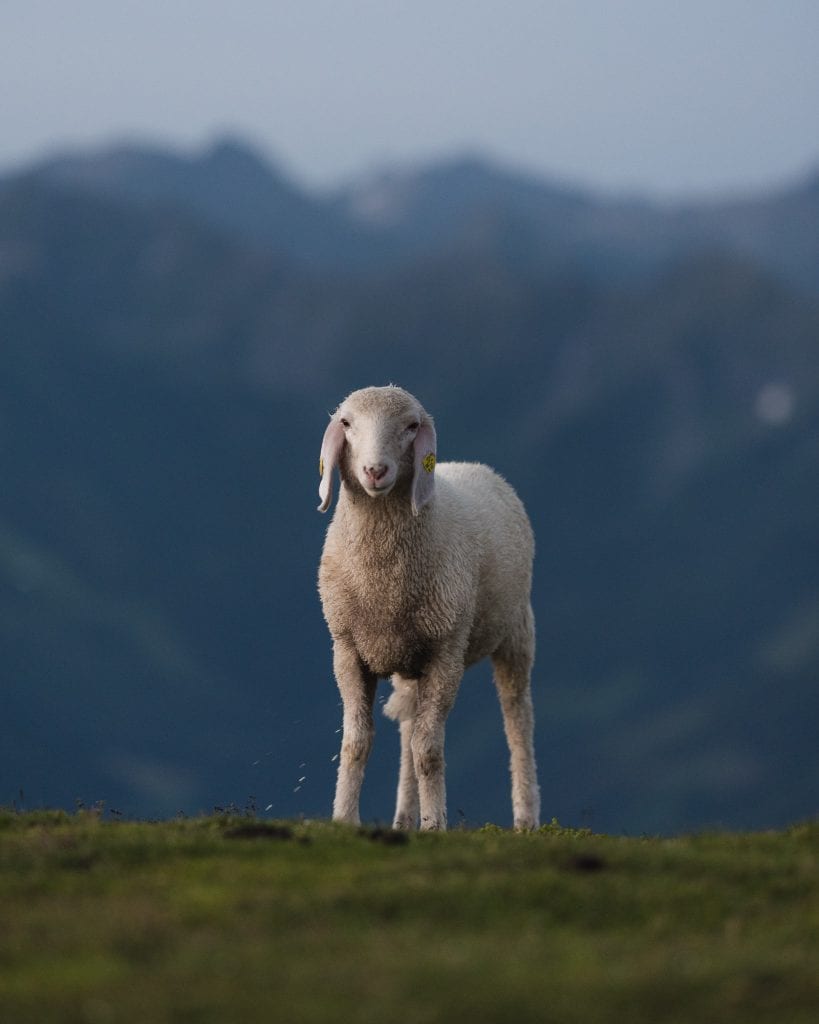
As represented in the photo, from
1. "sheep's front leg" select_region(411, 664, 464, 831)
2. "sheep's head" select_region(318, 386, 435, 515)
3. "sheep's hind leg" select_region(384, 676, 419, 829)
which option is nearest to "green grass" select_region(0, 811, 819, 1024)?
"sheep's front leg" select_region(411, 664, 464, 831)

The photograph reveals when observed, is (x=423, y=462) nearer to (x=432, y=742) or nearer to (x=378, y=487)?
(x=378, y=487)

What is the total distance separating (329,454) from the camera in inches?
544

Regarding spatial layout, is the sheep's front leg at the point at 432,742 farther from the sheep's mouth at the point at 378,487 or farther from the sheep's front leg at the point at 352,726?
the sheep's mouth at the point at 378,487

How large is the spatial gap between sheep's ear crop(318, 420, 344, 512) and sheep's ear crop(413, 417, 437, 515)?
64 cm

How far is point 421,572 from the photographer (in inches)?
551

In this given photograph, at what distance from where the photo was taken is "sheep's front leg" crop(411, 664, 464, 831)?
13945 millimetres

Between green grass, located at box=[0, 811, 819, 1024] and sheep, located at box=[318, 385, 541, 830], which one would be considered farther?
sheep, located at box=[318, 385, 541, 830]

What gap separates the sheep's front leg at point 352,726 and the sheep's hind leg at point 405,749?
104 centimetres

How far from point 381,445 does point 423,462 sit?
0.56 metres

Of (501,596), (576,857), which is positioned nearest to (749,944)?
(576,857)

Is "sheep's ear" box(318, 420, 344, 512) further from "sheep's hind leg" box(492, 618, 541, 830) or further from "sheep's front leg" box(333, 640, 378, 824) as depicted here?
"sheep's hind leg" box(492, 618, 541, 830)

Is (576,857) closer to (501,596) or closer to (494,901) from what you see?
(494,901)

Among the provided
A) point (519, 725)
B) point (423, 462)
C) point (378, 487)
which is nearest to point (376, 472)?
point (378, 487)

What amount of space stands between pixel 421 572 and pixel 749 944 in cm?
603
